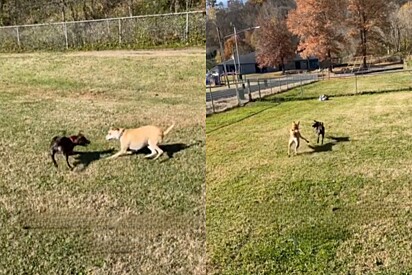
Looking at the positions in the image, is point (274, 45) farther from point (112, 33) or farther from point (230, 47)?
point (112, 33)

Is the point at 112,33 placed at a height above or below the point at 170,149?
above

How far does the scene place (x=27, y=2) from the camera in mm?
2027

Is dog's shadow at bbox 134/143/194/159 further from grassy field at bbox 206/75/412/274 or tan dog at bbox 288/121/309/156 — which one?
tan dog at bbox 288/121/309/156

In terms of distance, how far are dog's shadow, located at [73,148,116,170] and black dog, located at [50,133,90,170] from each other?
2cm

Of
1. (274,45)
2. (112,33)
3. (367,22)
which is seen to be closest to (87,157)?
(112,33)

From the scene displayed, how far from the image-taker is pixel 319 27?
1.37 meters

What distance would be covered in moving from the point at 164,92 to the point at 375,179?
0.85m

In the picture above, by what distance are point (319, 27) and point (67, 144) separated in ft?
3.27

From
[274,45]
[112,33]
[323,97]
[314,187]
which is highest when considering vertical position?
[112,33]

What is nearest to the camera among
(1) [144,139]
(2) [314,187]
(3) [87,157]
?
(2) [314,187]

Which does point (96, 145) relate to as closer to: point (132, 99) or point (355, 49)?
point (132, 99)

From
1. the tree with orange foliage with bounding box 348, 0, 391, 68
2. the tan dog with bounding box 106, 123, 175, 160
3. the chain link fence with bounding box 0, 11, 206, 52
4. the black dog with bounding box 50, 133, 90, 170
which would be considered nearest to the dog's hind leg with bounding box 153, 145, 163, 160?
the tan dog with bounding box 106, 123, 175, 160

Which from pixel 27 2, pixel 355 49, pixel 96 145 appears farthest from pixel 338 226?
pixel 27 2

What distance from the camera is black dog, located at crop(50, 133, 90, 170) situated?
1.77m
